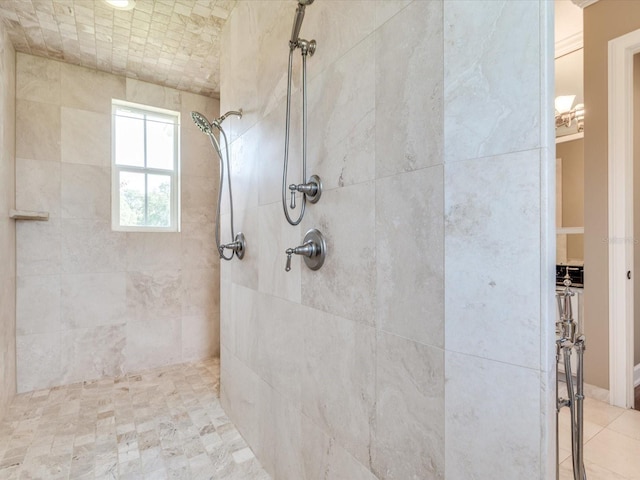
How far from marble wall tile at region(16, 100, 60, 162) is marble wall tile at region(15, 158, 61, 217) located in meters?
0.06

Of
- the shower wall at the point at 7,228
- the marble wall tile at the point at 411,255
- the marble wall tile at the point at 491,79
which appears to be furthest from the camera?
the shower wall at the point at 7,228

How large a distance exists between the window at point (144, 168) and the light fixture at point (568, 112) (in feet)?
11.1

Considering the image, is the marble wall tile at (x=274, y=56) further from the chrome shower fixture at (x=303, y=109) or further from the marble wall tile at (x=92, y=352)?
the marble wall tile at (x=92, y=352)

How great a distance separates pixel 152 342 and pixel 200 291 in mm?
584

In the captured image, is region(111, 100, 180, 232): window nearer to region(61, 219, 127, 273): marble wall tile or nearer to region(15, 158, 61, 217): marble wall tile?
region(61, 219, 127, 273): marble wall tile

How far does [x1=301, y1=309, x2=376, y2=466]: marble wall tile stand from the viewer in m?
1.03

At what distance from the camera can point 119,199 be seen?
287 cm

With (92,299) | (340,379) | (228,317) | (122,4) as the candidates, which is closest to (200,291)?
(92,299)

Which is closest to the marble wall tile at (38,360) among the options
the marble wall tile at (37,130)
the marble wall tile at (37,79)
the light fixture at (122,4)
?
the marble wall tile at (37,130)

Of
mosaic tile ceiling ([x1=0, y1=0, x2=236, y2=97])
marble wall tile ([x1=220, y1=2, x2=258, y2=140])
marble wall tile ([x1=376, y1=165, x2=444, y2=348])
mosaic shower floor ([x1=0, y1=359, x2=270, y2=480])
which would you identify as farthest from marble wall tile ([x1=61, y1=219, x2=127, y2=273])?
marble wall tile ([x1=376, y1=165, x2=444, y2=348])

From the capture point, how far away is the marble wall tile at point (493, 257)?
0.65 metres

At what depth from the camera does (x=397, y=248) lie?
0.92 m

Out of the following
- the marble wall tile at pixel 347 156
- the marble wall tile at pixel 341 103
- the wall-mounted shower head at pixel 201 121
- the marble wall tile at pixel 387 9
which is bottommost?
the marble wall tile at pixel 347 156

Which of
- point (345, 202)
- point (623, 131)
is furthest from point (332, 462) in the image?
point (623, 131)
